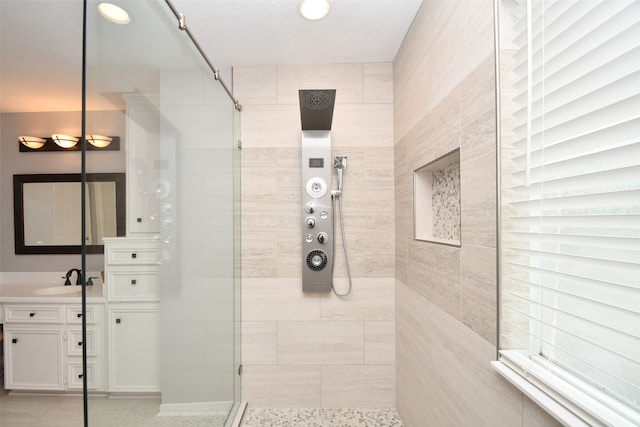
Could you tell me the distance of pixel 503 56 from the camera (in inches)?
30.3

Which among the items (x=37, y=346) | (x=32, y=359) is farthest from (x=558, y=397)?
(x=32, y=359)

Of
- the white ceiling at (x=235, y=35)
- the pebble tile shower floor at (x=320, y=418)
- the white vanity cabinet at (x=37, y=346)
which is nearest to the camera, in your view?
the white vanity cabinet at (x=37, y=346)

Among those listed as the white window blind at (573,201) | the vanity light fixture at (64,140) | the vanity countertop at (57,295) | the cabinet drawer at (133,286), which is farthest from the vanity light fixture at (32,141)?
the white window blind at (573,201)

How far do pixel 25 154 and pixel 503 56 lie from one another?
3585 millimetres

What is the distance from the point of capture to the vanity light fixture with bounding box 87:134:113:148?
23.9 inches

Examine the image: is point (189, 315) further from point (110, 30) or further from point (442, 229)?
point (442, 229)

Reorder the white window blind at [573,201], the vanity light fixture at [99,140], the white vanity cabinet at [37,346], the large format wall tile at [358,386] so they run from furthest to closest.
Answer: the large format wall tile at [358,386] < the white vanity cabinet at [37,346] < the vanity light fixture at [99,140] < the white window blind at [573,201]

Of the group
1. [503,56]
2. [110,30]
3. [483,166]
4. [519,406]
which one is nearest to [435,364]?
[519,406]

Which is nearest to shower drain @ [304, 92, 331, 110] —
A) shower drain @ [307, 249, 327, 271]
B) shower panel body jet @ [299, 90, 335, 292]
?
shower panel body jet @ [299, 90, 335, 292]

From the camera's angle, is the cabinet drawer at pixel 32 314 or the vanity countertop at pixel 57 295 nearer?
the vanity countertop at pixel 57 295

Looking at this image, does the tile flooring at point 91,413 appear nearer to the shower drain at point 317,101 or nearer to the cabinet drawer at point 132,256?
the cabinet drawer at point 132,256

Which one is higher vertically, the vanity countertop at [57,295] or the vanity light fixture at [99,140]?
the vanity light fixture at [99,140]

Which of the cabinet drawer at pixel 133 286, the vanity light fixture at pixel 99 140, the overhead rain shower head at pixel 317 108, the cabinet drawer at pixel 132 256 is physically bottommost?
the cabinet drawer at pixel 133 286

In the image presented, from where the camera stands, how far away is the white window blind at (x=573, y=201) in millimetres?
481
